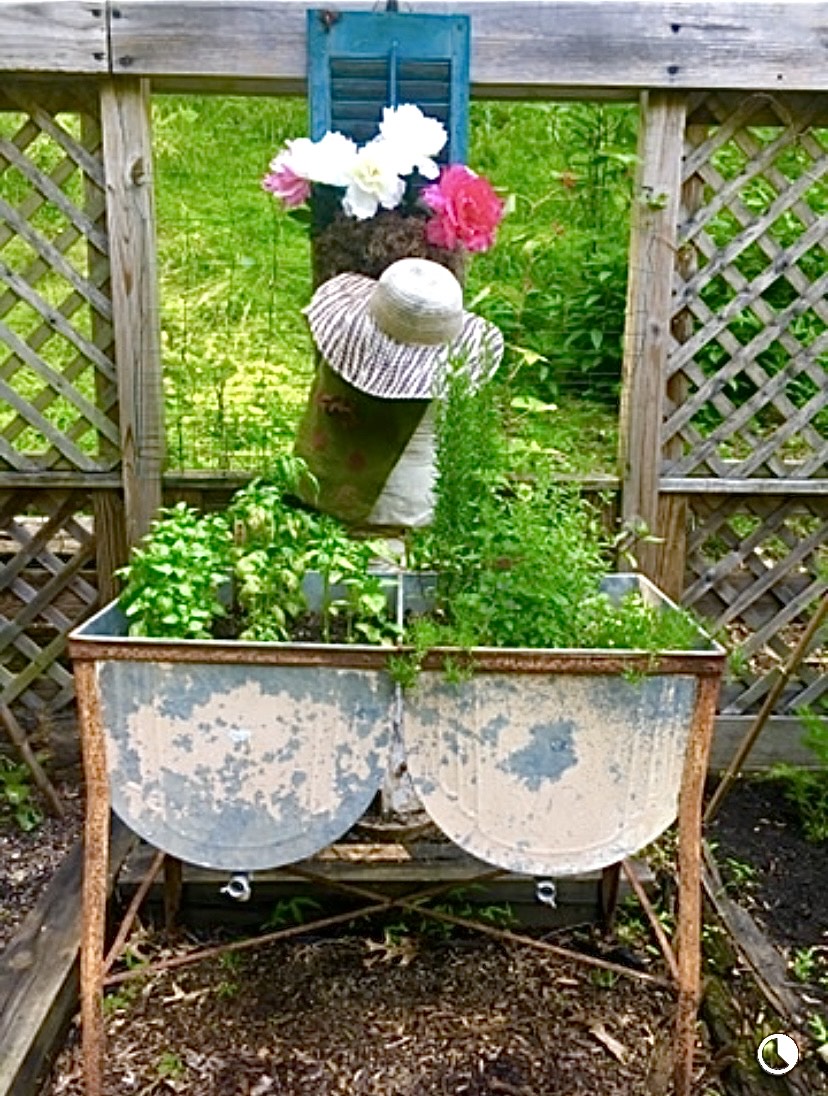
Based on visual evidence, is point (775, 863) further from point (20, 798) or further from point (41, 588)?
point (41, 588)

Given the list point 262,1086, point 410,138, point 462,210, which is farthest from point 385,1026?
point 410,138

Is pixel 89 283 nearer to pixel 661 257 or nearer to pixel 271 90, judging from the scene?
pixel 271 90

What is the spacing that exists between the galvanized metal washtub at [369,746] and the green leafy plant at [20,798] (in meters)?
0.92

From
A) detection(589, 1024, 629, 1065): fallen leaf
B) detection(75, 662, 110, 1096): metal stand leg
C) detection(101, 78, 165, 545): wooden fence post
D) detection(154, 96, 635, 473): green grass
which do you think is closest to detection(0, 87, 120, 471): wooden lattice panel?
detection(101, 78, 165, 545): wooden fence post

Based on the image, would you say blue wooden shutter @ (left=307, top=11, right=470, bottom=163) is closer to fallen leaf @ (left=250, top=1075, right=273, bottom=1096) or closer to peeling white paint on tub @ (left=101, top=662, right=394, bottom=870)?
peeling white paint on tub @ (left=101, top=662, right=394, bottom=870)

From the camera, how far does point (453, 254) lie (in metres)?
2.06

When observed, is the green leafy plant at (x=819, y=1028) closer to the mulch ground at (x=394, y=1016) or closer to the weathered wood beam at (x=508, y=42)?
the mulch ground at (x=394, y=1016)

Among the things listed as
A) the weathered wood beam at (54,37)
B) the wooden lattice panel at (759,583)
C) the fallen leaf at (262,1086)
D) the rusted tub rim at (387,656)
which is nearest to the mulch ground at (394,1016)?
the fallen leaf at (262,1086)

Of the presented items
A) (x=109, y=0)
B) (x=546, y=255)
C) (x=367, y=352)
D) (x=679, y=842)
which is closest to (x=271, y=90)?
(x=109, y=0)

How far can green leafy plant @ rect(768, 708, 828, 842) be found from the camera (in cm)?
245

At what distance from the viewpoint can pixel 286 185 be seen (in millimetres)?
1998

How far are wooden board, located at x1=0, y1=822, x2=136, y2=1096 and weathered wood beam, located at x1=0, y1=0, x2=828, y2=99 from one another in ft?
5.11

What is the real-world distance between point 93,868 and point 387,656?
1.77 feet

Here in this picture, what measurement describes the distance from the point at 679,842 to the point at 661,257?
126cm
